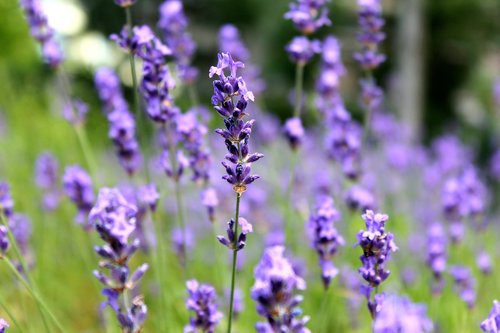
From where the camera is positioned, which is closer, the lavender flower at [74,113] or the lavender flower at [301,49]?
the lavender flower at [301,49]

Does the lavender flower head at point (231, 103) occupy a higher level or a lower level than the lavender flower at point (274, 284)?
higher

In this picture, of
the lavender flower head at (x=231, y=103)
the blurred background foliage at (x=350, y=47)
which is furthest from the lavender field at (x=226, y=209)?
the blurred background foliage at (x=350, y=47)

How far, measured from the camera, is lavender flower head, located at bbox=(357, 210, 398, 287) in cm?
144

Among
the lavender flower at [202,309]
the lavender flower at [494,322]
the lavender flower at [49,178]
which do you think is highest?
the lavender flower at [49,178]

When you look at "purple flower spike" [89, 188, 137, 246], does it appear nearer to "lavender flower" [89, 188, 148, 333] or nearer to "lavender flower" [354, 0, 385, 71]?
"lavender flower" [89, 188, 148, 333]

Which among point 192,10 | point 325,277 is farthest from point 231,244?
point 192,10

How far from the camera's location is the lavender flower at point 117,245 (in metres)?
1.35

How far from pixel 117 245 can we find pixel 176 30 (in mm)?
1475

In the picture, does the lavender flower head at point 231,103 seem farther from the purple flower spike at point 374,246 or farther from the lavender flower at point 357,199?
the lavender flower at point 357,199

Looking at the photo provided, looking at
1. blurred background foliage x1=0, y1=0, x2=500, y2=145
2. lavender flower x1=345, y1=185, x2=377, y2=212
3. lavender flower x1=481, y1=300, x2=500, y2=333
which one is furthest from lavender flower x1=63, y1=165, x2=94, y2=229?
blurred background foliage x1=0, y1=0, x2=500, y2=145

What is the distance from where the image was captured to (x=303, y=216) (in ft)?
11.9

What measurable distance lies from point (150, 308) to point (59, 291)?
542mm

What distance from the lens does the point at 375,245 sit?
4.81 feet

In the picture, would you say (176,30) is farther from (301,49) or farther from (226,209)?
(226,209)
